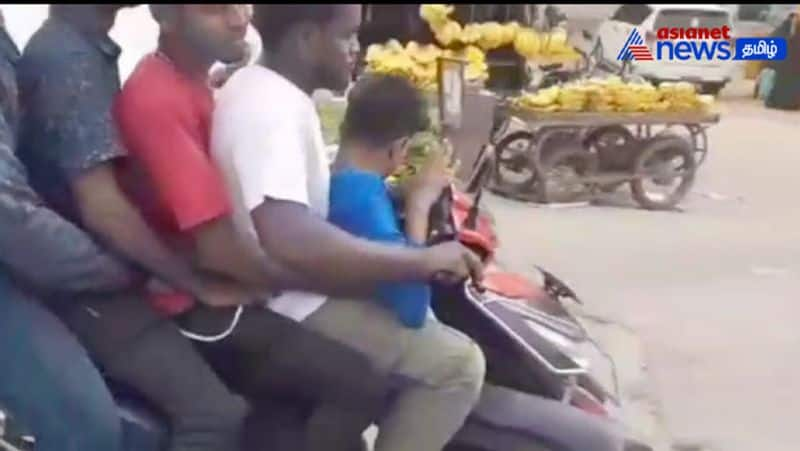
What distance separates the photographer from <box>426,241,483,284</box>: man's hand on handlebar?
2670 mm

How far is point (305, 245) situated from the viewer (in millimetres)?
2561

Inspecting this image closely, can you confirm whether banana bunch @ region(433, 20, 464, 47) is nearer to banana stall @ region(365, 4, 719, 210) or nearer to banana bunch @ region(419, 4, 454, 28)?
banana bunch @ region(419, 4, 454, 28)

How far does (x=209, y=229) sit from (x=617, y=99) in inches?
356

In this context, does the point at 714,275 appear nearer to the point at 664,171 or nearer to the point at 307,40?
the point at 664,171

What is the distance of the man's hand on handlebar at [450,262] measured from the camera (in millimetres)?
2670

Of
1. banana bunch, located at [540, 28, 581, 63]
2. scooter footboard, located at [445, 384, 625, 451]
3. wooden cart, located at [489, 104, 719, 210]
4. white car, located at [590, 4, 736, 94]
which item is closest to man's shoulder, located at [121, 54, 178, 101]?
scooter footboard, located at [445, 384, 625, 451]

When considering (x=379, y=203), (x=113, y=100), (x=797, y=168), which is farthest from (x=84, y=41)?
(x=797, y=168)

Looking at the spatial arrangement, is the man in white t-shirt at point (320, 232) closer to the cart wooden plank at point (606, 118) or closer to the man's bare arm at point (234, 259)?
the man's bare arm at point (234, 259)

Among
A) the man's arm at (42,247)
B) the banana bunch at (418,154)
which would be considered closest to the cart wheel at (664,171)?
the banana bunch at (418,154)

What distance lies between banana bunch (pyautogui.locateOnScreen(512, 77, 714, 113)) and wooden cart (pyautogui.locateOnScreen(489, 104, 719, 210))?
0.08 metres

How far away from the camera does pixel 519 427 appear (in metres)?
3.06

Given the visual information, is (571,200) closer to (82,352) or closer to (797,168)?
(797,168)

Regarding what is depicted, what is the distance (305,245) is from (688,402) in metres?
3.69

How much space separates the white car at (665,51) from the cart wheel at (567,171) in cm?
86
